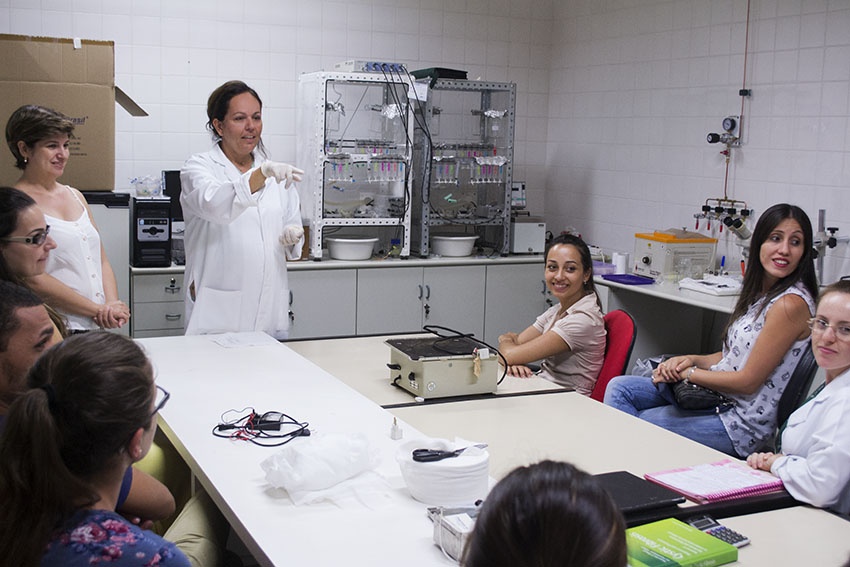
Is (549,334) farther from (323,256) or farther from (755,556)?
(323,256)

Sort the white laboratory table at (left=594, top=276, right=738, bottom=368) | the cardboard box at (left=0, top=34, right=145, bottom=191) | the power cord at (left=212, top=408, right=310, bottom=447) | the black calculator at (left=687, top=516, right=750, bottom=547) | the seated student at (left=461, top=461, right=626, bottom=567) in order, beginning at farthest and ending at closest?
the white laboratory table at (left=594, top=276, right=738, bottom=368) < the cardboard box at (left=0, top=34, right=145, bottom=191) < the power cord at (left=212, top=408, right=310, bottom=447) < the black calculator at (left=687, top=516, right=750, bottom=547) < the seated student at (left=461, top=461, right=626, bottom=567)

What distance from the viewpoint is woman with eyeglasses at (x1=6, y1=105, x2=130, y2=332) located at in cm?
321

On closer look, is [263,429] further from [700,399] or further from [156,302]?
[156,302]

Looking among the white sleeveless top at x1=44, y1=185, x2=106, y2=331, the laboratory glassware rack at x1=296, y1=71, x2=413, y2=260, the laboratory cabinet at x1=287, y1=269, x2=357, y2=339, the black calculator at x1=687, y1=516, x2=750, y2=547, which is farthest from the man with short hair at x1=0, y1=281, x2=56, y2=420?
the laboratory glassware rack at x1=296, y1=71, x2=413, y2=260

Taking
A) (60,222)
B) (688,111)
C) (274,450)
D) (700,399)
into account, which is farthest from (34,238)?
(688,111)

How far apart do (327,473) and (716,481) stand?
0.94m

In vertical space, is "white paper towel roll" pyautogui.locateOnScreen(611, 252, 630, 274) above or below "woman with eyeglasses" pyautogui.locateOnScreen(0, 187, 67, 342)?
below

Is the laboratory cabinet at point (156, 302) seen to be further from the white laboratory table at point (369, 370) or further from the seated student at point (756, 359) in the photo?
the seated student at point (756, 359)

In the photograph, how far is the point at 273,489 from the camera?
202 cm

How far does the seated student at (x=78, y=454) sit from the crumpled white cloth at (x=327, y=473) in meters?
0.42

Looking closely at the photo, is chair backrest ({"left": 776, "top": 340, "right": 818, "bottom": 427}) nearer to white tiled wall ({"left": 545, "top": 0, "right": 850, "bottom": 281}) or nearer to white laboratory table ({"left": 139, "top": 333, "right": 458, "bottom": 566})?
white laboratory table ({"left": 139, "top": 333, "right": 458, "bottom": 566})

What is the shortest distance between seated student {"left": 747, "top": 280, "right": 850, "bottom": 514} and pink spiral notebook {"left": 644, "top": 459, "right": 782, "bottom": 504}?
0.15ft

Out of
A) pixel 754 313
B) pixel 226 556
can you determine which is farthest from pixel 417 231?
pixel 226 556

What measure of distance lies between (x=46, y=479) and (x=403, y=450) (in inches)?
32.7
